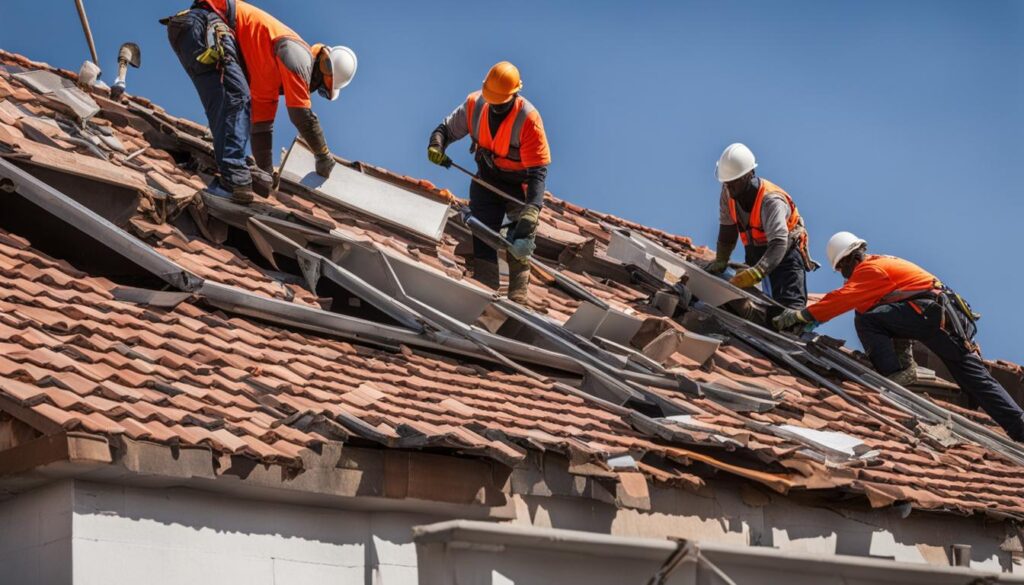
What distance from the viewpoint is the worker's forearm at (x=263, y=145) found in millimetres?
11367

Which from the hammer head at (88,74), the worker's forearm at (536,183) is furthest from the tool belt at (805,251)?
the hammer head at (88,74)

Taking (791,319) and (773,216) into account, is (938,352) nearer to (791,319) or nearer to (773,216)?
(791,319)

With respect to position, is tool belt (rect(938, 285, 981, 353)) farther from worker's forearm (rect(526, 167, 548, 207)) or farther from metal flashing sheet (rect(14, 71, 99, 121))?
metal flashing sheet (rect(14, 71, 99, 121))

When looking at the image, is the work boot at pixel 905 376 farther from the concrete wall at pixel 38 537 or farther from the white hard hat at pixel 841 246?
the concrete wall at pixel 38 537

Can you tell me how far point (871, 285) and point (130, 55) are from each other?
6.36m

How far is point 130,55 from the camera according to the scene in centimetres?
1254

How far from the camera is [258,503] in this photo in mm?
6719

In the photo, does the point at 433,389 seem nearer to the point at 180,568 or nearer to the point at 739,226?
the point at 180,568

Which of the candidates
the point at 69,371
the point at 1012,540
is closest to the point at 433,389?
the point at 69,371

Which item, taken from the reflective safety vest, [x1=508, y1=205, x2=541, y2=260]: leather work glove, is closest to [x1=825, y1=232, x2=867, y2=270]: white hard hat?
[x1=508, y1=205, x2=541, y2=260]: leather work glove

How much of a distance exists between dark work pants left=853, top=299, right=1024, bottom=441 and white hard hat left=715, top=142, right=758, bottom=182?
1.58 metres

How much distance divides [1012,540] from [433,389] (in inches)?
163

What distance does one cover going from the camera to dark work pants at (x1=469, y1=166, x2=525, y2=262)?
38.8 ft

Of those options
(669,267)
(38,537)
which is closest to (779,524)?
(38,537)
